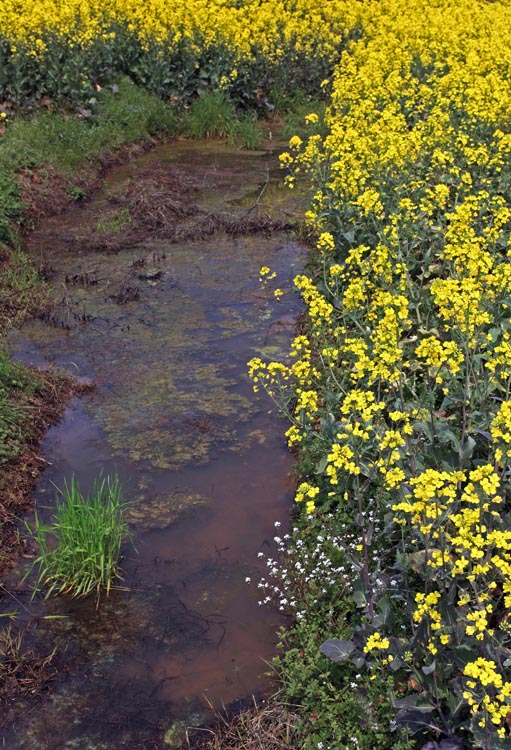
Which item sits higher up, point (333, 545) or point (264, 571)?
point (333, 545)

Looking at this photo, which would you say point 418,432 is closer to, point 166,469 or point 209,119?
point 166,469

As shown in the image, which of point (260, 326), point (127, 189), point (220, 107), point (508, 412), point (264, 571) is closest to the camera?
point (508, 412)

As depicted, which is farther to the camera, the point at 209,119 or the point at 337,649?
the point at 209,119

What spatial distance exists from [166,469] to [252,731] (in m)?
1.99

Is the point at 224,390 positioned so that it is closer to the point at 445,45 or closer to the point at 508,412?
the point at 508,412

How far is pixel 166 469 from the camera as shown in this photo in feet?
16.1

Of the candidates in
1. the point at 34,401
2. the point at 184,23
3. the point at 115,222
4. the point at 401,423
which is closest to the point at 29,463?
the point at 34,401

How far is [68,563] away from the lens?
13.0 ft

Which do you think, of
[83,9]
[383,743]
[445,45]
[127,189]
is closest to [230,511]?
[383,743]

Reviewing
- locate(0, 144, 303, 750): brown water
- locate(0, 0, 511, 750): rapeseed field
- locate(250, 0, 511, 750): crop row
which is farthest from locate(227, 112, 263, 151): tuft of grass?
locate(250, 0, 511, 750): crop row

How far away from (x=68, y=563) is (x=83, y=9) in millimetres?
10843

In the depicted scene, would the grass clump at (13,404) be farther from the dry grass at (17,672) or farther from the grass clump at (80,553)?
the dry grass at (17,672)

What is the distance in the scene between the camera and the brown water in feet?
11.3

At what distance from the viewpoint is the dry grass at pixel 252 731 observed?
3.15 metres
